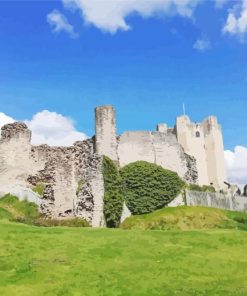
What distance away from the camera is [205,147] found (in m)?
87.4

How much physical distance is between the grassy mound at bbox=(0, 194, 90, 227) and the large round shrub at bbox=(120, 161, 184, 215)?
9476 millimetres

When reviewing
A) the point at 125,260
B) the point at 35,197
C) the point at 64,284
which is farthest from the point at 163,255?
the point at 35,197

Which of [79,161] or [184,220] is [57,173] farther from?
[184,220]

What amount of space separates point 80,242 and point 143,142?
3034 centimetres

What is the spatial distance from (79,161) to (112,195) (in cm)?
706

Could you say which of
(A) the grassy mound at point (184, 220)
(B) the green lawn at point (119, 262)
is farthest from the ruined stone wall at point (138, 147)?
(B) the green lawn at point (119, 262)

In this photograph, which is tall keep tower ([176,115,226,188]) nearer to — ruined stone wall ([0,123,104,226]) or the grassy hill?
ruined stone wall ([0,123,104,226])

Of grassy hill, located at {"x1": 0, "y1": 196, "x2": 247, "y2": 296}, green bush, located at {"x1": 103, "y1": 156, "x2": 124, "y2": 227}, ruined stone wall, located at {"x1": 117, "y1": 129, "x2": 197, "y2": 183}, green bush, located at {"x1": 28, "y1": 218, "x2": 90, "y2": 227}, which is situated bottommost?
grassy hill, located at {"x1": 0, "y1": 196, "x2": 247, "y2": 296}

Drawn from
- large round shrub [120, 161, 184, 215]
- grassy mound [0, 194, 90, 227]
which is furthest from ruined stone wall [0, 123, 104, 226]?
large round shrub [120, 161, 184, 215]

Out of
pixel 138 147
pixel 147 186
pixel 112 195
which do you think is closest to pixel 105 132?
pixel 138 147

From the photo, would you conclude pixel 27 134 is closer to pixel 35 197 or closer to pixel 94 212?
pixel 35 197

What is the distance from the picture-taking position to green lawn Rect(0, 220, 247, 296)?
717 inches

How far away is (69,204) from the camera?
42.2m

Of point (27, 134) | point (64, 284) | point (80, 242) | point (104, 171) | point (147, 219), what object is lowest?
point (64, 284)
